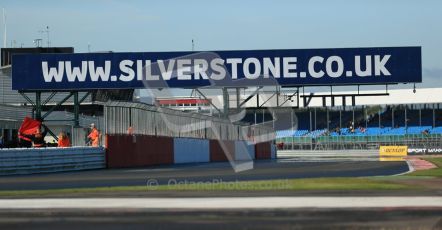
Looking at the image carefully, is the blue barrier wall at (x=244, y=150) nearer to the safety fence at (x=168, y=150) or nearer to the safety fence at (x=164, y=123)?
the safety fence at (x=168, y=150)

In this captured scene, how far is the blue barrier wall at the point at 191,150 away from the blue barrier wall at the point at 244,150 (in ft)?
5.58

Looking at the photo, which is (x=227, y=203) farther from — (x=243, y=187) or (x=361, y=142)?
(x=361, y=142)

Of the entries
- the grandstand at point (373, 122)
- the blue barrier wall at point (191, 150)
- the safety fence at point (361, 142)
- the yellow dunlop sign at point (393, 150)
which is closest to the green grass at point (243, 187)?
the blue barrier wall at point (191, 150)

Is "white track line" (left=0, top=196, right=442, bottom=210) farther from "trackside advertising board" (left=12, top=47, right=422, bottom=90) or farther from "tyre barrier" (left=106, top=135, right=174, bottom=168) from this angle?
"trackside advertising board" (left=12, top=47, right=422, bottom=90)

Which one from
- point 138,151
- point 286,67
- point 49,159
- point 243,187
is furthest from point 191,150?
point 243,187

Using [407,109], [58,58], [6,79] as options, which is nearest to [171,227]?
[58,58]

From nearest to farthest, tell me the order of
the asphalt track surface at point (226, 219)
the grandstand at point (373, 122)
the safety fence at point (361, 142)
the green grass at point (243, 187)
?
1. the asphalt track surface at point (226, 219)
2. the green grass at point (243, 187)
3. the safety fence at point (361, 142)
4. the grandstand at point (373, 122)

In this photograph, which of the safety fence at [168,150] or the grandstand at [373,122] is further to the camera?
the grandstand at [373,122]

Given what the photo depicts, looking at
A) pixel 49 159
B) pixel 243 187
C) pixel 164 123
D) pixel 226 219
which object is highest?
pixel 164 123

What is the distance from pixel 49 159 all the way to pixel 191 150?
12.6 metres

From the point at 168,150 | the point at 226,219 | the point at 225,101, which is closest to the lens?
the point at 226,219

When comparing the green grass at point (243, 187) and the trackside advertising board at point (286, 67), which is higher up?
the trackside advertising board at point (286, 67)

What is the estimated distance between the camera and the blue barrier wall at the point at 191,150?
1342 inches

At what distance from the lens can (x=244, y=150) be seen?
41.3 m
